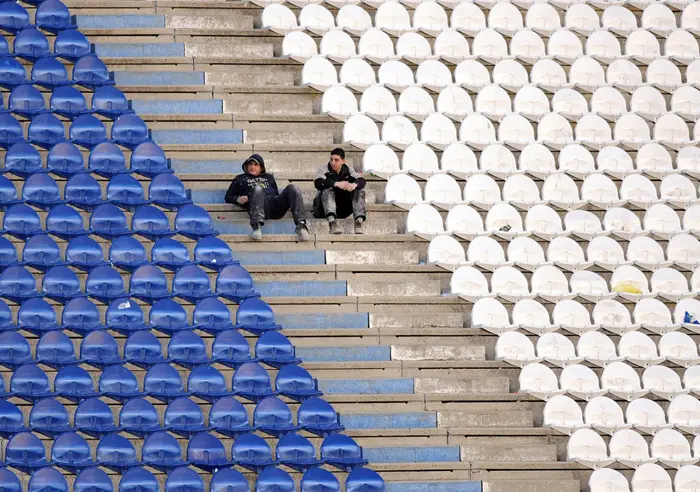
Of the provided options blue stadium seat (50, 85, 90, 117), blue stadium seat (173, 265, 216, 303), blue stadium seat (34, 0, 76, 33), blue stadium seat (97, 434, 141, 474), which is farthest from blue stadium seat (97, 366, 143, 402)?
blue stadium seat (34, 0, 76, 33)

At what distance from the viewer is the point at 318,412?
38.3 feet

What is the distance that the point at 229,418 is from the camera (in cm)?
1162

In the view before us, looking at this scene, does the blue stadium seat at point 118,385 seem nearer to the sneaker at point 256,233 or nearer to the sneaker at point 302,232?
the sneaker at point 256,233

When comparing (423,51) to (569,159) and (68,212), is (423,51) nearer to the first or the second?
(569,159)

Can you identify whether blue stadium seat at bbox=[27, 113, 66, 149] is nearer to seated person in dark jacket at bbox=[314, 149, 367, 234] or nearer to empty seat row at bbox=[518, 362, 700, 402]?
seated person in dark jacket at bbox=[314, 149, 367, 234]

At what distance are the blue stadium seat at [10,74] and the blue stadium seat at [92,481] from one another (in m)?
3.52

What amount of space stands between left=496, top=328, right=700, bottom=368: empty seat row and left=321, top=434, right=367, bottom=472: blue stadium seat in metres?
1.51

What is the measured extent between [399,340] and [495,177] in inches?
76.8

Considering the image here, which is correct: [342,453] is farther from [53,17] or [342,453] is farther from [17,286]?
[53,17]

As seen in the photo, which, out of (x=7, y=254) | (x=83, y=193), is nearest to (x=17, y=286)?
(x=7, y=254)

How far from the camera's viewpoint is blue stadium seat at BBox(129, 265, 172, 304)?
39.4 ft

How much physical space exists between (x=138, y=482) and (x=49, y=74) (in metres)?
3.73

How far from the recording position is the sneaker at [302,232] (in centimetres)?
1244

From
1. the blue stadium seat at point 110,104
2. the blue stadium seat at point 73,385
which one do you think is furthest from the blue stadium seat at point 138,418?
the blue stadium seat at point 110,104
